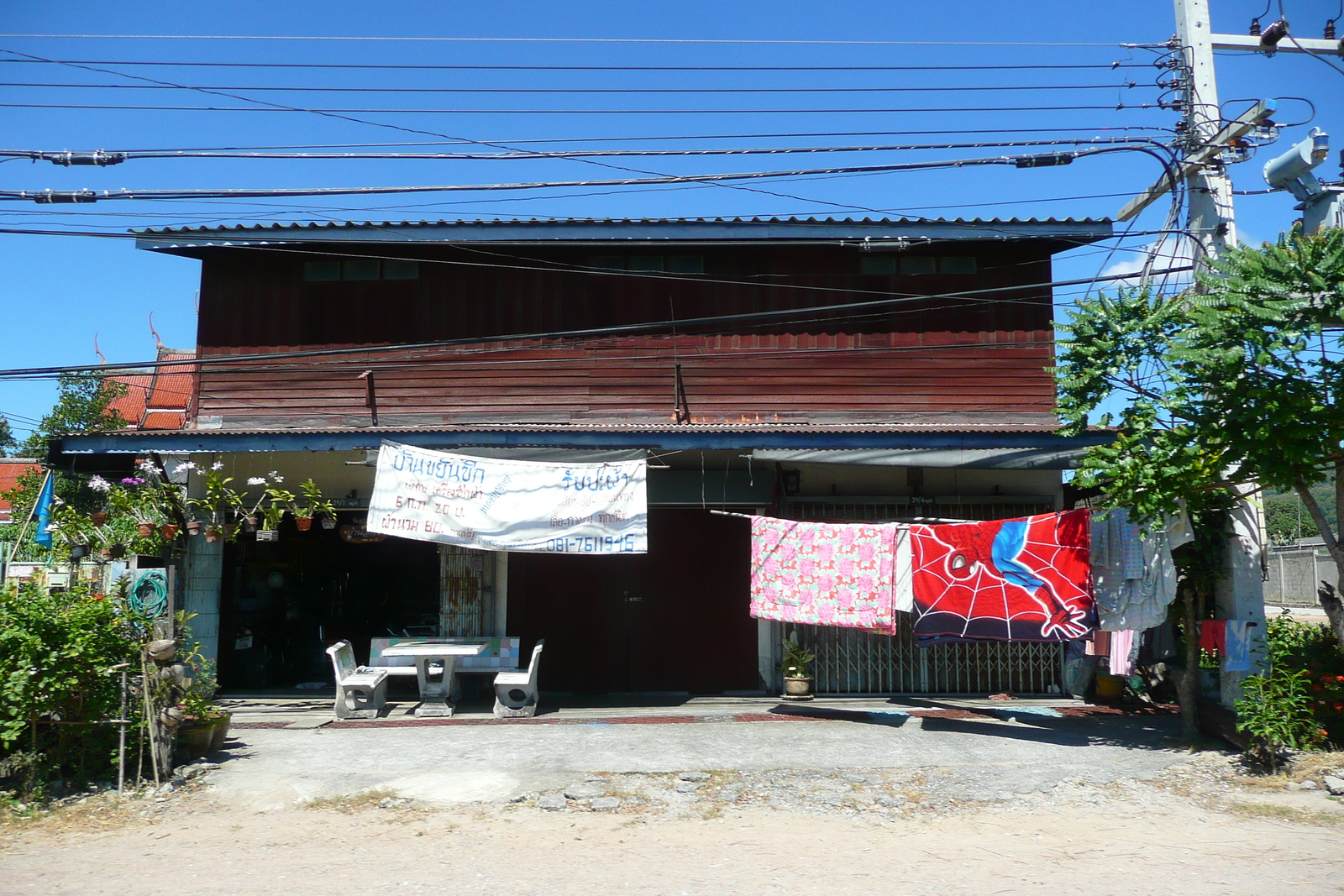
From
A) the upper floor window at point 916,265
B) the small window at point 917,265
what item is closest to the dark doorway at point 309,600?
the upper floor window at point 916,265

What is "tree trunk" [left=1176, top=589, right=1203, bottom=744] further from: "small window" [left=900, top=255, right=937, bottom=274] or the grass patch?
"small window" [left=900, top=255, right=937, bottom=274]

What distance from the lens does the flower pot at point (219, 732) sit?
29.9 ft

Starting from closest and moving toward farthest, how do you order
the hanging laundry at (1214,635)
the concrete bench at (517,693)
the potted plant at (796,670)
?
the hanging laundry at (1214,635) < the concrete bench at (517,693) < the potted plant at (796,670)

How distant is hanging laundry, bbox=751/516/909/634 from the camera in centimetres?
1025

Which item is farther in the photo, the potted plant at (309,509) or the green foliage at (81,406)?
the green foliage at (81,406)

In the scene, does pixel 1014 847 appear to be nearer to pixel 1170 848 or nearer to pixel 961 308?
pixel 1170 848

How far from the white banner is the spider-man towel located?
3.24 metres

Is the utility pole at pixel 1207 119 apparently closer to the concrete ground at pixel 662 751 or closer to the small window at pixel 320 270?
the concrete ground at pixel 662 751

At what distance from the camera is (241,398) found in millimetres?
13680

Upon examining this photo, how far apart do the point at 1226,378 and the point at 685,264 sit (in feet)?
24.6

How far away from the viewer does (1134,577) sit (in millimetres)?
9523

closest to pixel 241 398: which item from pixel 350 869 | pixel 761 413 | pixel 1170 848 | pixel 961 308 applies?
pixel 761 413

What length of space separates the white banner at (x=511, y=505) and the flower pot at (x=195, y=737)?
259cm

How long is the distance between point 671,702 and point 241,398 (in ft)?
24.8
